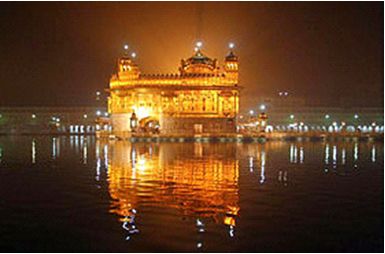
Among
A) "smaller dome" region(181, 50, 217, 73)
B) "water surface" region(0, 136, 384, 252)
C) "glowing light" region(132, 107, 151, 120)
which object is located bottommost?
"water surface" region(0, 136, 384, 252)

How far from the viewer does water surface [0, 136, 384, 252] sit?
10539 mm

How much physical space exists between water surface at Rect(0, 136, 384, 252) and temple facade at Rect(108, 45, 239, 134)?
3976 cm

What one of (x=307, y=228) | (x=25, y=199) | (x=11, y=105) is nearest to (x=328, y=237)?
(x=307, y=228)

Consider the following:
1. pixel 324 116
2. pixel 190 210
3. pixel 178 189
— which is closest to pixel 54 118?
pixel 324 116

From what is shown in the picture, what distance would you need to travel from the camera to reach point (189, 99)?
64.2 m

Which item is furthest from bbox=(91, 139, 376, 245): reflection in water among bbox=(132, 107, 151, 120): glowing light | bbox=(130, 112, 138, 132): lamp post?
bbox=(132, 107, 151, 120): glowing light

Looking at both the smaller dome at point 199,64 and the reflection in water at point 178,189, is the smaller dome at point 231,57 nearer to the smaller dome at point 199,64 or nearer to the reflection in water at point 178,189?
the smaller dome at point 199,64

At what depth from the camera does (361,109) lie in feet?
310

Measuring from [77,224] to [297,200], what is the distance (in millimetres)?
6337

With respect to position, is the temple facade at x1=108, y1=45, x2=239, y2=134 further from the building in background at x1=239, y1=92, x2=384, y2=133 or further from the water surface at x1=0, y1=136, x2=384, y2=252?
the water surface at x1=0, y1=136, x2=384, y2=252

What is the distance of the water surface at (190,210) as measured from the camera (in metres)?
10.5

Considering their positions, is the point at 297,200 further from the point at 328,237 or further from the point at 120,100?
the point at 120,100

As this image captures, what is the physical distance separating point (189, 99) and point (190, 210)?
50752mm

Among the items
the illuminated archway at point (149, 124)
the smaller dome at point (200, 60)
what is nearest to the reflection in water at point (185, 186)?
the illuminated archway at point (149, 124)
